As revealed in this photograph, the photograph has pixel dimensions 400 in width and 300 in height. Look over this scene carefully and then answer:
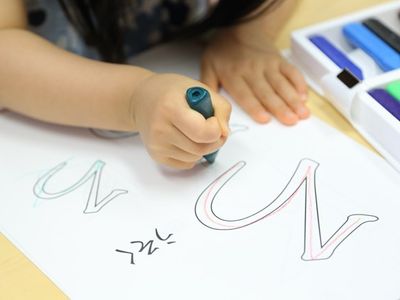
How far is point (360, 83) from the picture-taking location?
45 centimetres

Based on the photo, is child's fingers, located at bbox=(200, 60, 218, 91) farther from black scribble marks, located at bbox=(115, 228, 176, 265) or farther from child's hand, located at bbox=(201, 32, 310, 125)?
black scribble marks, located at bbox=(115, 228, 176, 265)

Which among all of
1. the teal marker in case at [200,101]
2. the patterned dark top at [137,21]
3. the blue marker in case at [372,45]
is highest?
the teal marker in case at [200,101]

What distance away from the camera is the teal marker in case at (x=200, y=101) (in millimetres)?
372

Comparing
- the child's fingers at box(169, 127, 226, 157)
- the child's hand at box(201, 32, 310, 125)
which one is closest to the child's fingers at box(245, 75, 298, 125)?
the child's hand at box(201, 32, 310, 125)

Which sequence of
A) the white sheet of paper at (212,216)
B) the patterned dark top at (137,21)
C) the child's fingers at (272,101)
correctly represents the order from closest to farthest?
the white sheet of paper at (212,216), the child's fingers at (272,101), the patterned dark top at (137,21)

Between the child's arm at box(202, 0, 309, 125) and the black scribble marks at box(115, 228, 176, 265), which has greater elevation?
the child's arm at box(202, 0, 309, 125)

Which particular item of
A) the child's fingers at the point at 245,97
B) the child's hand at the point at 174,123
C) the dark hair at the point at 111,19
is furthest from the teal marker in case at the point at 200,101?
the dark hair at the point at 111,19

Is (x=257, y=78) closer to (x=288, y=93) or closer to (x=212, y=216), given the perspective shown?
(x=288, y=93)

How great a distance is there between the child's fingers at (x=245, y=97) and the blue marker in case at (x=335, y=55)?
0.25 ft

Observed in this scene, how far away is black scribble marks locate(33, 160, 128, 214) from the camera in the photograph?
406mm

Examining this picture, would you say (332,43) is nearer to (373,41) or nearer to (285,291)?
(373,41)

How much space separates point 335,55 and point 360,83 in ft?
0.18

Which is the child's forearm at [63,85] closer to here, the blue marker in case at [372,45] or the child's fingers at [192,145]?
the child's fingers at [192,145]

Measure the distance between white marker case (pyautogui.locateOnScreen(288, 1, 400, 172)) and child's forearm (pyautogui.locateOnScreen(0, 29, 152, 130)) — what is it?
0.16 meters
